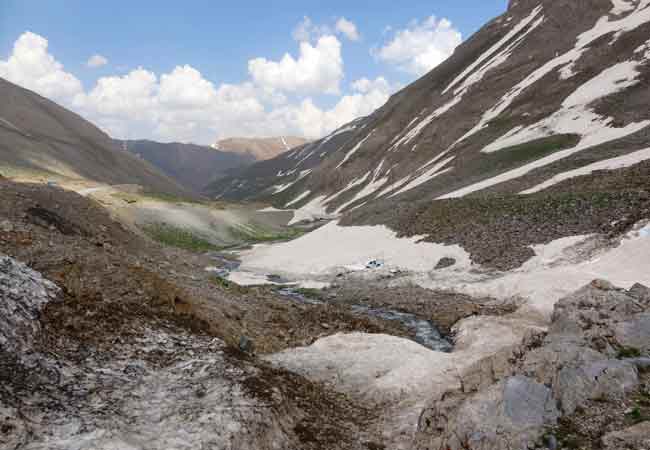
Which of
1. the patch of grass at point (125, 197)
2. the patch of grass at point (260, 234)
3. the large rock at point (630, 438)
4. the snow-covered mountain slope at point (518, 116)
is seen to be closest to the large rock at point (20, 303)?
the large rock at point (630, 438)

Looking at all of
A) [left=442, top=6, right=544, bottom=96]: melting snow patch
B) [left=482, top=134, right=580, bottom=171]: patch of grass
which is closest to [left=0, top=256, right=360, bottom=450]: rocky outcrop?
[left=482, top=134, right=580, bottom=171]: patch of grass

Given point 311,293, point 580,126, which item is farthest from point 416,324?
point 580,126

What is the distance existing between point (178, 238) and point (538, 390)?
190 ft

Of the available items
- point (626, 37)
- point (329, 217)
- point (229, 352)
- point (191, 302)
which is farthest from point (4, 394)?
point (329, 217)

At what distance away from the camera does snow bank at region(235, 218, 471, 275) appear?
35469mm

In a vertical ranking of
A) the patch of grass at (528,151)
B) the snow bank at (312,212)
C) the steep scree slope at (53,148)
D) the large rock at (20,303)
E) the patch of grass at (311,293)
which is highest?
the steep scree slope at (53,148)

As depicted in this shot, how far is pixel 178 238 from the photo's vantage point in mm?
61250

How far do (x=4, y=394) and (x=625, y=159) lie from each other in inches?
1595

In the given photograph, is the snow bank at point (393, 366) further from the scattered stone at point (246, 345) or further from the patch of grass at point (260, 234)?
the patch of grass at point (260, 234)

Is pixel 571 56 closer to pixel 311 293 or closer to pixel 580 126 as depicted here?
pixel 580 126

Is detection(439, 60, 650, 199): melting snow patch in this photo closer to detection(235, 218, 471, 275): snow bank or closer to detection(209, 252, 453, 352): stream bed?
detection(235, 218, 471, 275): snow bank

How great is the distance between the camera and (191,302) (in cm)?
1662

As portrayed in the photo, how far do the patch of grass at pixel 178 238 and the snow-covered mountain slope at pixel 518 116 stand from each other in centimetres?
2364

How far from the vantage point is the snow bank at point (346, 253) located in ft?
116
